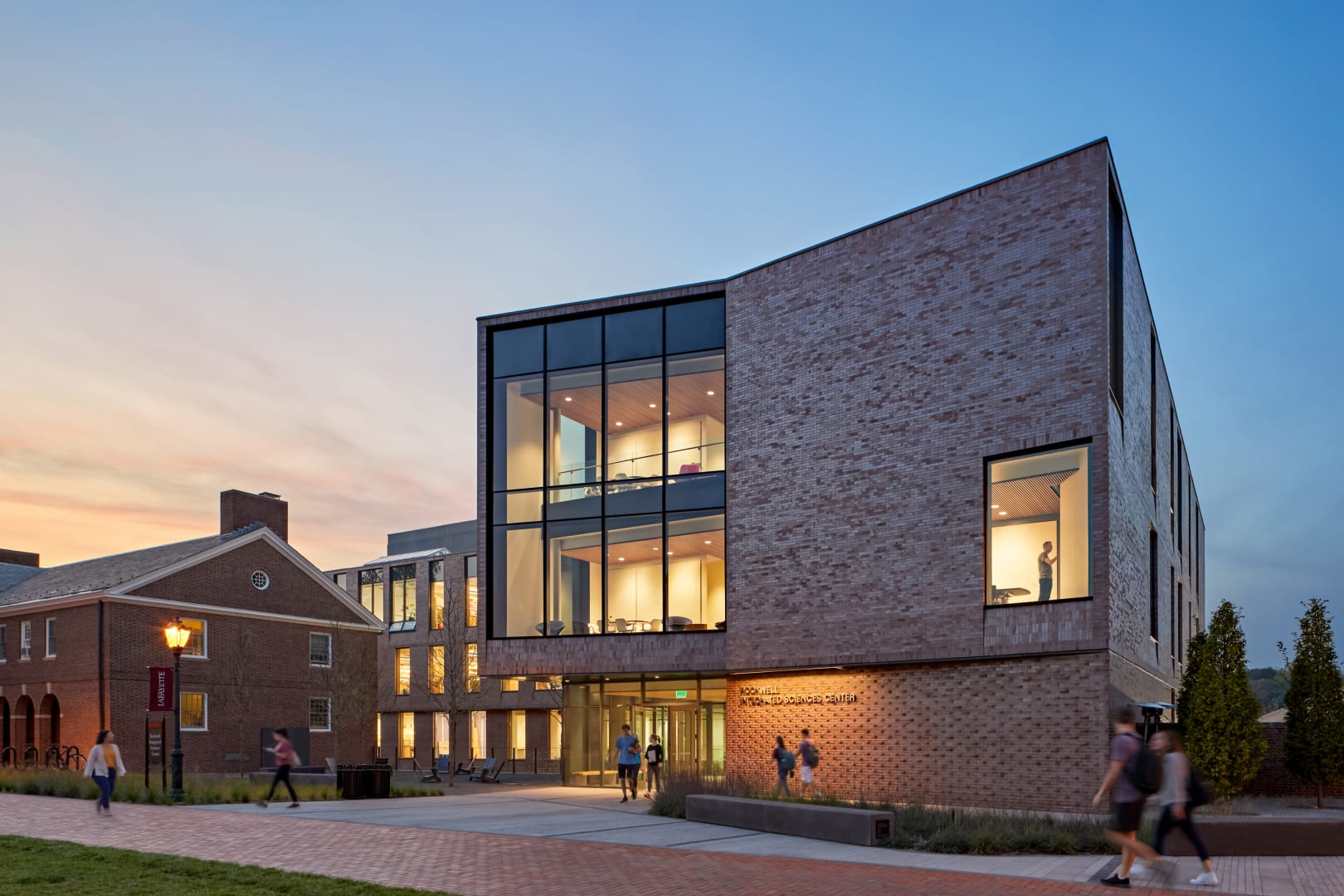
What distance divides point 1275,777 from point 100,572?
41.0 m

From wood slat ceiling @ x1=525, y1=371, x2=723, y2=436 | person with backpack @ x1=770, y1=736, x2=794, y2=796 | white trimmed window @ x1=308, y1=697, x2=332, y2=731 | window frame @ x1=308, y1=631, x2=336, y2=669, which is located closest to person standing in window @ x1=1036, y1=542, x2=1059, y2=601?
person with backpack @ x1=770, y1=736, x2=794, y2=796

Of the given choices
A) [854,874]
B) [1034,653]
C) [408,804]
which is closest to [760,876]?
[854,874]

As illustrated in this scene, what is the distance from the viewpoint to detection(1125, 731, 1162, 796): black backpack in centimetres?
1180

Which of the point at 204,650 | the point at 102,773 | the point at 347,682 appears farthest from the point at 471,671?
the point at 102,773

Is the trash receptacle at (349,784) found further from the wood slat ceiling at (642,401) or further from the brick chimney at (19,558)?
the brick chimney at (19,558)

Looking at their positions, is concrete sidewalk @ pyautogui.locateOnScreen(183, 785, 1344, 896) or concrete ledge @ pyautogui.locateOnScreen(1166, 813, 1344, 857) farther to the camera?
concrete ledge @ pyautogui.locateOnScreen(1166, 813, 1344, 857)

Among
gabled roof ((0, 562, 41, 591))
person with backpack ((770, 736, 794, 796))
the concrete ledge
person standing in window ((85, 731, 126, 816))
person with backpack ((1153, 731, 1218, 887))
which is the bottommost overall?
person with backpack ((770, 736, 794, 796))

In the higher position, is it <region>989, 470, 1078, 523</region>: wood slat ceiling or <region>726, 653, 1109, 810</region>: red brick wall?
<region>989, 470, 1078, 523</region>: wood slat ceiling

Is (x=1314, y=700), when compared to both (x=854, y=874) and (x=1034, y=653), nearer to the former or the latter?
(x=1034, y=653)

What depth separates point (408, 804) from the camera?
23641 millimetres

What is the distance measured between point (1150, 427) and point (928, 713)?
11.5 metres

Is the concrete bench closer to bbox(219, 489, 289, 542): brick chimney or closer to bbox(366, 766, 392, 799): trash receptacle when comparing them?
bbox(366, 766, 392, 799): trash receptacle

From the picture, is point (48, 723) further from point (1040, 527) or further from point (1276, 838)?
point (1276, 838)

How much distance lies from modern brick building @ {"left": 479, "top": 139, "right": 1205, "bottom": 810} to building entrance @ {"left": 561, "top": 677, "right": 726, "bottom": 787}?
0.26 feet
